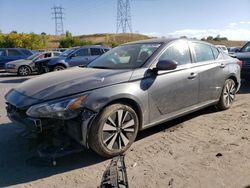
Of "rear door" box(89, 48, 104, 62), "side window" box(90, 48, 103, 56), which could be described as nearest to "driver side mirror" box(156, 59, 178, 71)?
"rear door" box(89, 48, 104, 62)

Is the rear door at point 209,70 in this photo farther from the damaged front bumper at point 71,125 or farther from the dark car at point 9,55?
the dark car at point 9,55

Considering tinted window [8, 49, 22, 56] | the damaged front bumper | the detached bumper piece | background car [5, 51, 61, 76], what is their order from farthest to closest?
tinted window [8, 49, 22, 56]
background car [5, 51, 61, 76]
the damaged front bumper
the detached bumper piece

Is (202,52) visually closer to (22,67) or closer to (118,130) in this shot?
(118,130)

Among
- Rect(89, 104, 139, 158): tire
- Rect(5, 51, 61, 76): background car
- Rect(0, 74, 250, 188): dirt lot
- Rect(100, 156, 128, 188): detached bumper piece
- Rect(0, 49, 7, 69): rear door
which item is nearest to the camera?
Rect(100, 156, 128, 188): detached bumper piece

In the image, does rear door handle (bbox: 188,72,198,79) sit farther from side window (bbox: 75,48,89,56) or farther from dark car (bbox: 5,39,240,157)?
side window (bbox: 75,48,89,56)

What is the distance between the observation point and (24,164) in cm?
414

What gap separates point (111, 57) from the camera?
558 cm

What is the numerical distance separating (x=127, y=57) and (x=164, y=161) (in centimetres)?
192

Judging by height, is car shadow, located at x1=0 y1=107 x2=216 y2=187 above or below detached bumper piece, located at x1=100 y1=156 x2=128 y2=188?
below

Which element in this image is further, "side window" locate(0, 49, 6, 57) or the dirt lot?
"side window" locate(0, 49, 6, 57)

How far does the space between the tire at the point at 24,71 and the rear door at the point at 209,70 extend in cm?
1322

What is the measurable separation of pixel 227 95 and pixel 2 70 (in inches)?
698

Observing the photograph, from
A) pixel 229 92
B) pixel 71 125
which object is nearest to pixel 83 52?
pixel 229 92

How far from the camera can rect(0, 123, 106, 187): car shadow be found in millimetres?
3779
